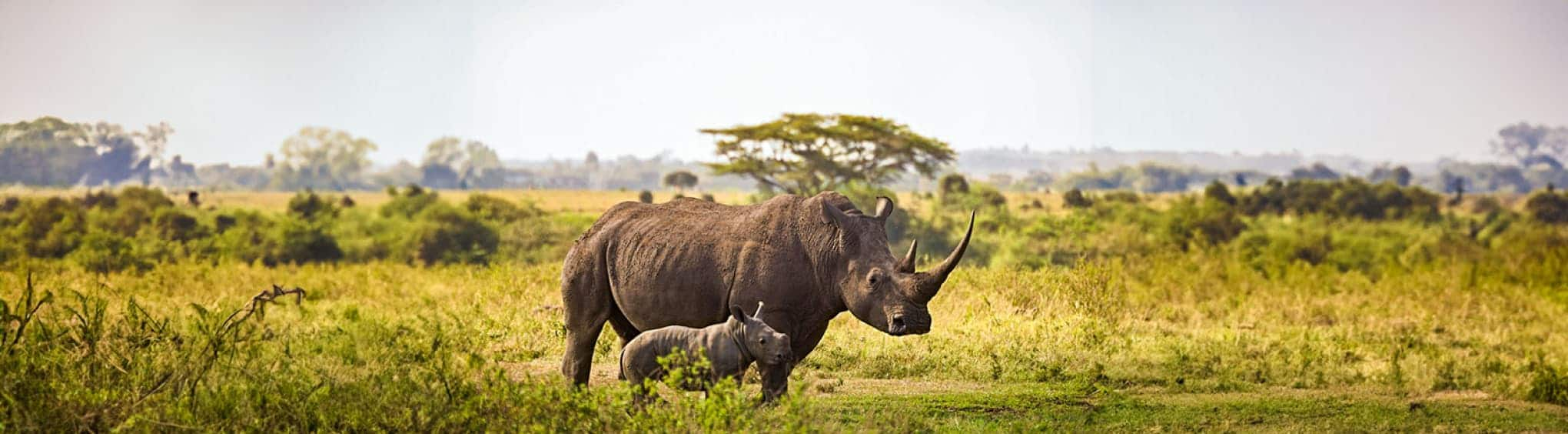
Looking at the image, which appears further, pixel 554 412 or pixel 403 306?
pixel 403 306

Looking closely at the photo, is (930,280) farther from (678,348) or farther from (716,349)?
(678,348)

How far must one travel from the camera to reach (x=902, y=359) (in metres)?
13.2

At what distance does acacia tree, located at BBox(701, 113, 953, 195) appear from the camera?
41.2 metres

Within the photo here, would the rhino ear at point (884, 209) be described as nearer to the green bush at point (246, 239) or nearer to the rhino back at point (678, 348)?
the rhino back at point (678, 348)

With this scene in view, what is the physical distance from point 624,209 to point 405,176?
10081 centimetres

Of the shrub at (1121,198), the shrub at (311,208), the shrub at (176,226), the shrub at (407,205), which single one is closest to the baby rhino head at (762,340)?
the shrub at (176,226)

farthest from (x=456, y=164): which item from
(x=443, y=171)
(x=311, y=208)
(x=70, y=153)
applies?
(x=311, y=208)

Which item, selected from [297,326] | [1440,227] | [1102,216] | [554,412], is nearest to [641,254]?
[554,412]

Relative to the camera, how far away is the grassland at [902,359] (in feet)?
26.6

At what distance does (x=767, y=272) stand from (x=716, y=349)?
707mm

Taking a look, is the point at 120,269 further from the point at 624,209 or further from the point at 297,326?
the point at 624,209

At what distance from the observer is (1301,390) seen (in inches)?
505

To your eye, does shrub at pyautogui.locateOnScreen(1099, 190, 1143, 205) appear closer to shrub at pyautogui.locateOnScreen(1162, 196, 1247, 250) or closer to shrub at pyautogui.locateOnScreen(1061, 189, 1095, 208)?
shrub at pyautogui.locateOnScreen(1061, 189, 1095, 208)

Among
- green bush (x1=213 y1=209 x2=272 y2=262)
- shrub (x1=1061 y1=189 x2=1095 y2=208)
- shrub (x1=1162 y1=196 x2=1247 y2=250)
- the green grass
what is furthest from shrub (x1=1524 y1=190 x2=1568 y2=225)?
green bush (x1=213 y1=209 x2=272 y2=262)
